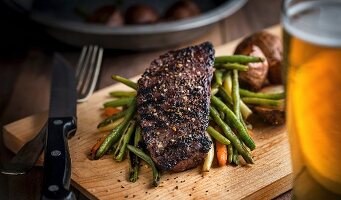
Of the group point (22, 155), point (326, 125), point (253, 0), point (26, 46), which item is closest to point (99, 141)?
point (22, 155)

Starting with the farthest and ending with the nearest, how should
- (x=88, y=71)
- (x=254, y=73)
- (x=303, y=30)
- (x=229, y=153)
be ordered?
1. (x=88, y=71)
2. (x=254, y=73)
3. (x=229, y=153)
4. (x=303, y=30)

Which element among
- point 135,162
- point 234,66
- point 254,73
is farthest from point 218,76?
point 135,162

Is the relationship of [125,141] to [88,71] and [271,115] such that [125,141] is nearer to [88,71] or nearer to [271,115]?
[271,115]

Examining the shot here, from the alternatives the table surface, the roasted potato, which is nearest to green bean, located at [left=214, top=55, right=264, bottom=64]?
the table surface

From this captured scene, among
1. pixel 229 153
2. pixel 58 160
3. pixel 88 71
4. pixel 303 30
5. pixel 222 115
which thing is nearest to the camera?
pixel 303 30

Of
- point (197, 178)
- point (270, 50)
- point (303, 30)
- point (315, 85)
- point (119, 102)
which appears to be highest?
point (303, 30)

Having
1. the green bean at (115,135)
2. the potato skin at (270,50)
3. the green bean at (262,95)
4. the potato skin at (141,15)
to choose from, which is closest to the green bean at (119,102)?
the green bean at (115,135)
